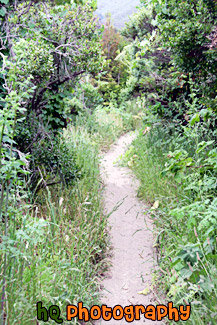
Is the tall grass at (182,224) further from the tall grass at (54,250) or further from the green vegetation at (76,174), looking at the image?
the tall grass at (54,250)

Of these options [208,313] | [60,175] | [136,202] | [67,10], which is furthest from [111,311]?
[67,10]

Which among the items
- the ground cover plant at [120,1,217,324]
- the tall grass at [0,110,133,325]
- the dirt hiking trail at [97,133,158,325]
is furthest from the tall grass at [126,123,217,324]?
the tall grass at [0,110,133,325]

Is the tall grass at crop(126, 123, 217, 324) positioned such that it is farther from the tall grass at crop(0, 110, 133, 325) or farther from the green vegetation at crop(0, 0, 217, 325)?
the tall grass at crop(0, 110, 133, 325)

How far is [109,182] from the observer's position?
526 centimetres

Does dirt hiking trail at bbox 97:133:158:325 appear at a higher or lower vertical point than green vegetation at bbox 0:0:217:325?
lower

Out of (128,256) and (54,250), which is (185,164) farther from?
(54,250)

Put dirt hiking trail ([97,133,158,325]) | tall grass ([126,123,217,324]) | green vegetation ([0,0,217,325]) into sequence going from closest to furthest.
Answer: tall grass ([126,123,217,324]) → green vegetation ([0,0,217,325]) → dirt hiking trail ([97,133,158,325])

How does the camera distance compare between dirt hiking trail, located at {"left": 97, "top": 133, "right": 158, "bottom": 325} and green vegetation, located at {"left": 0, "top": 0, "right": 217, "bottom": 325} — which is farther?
dirt hiking trail, located at {"left": 97, "top": 133, "right": 158, "bottom": 325}

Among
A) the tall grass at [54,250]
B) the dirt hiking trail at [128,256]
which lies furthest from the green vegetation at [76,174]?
the dirt hiking trail at [128,256]

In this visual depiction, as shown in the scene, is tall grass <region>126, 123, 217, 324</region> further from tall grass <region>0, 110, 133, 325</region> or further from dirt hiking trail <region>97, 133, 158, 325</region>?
tall grass <region>0, 110, 133, 325</region>

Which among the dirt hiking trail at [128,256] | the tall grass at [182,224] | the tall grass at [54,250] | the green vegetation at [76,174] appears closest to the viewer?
the tall grass at [54,250]

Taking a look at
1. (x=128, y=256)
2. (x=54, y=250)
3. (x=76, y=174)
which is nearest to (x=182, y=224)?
(x=128, y=256)

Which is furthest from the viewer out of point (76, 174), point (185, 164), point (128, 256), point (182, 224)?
point (76, 174)

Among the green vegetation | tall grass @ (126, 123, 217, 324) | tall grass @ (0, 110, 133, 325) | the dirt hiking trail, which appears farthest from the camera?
the dirt hiking trail
